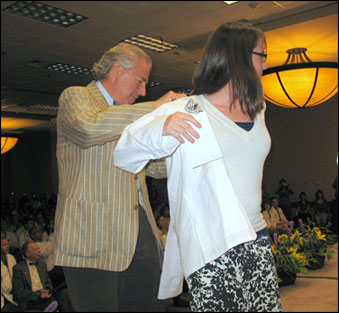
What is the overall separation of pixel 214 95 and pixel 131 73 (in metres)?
0.42

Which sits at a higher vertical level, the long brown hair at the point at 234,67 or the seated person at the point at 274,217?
the long brown hair at the point at 234,67

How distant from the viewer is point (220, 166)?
918 mm

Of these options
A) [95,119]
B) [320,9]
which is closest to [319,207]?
[320,9]

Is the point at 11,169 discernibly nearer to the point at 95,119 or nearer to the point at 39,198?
the point at 39,198

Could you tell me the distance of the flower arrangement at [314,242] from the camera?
173 cm

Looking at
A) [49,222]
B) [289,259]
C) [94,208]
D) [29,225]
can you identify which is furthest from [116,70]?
[49,222]

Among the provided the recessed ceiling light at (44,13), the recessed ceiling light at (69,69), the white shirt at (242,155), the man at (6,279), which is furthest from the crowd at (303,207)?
the man at (6,279)

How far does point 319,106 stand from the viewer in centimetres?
149

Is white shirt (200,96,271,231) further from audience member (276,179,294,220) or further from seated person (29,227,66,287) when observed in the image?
seated person (29,227,66,287)

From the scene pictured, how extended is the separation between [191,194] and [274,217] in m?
0.93

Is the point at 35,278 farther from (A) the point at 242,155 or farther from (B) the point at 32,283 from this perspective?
(A) the point at 242,155

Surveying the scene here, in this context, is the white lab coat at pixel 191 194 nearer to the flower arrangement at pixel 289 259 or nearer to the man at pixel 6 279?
the flower arrangement at pixel 289 259

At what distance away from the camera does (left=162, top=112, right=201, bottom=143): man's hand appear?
872 millimetres

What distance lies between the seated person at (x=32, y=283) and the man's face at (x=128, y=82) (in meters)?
2.67
